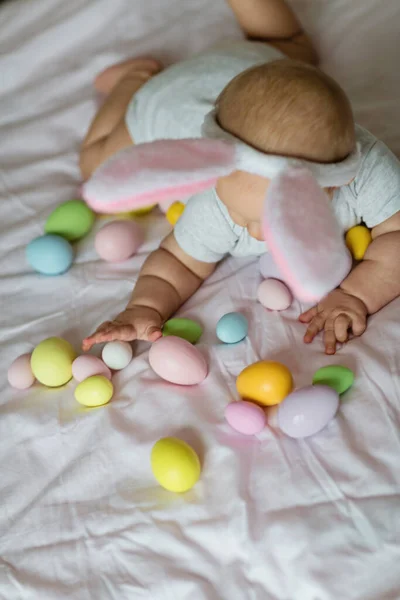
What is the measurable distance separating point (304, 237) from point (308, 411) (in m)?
0.26

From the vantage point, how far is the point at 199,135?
3.53 ft

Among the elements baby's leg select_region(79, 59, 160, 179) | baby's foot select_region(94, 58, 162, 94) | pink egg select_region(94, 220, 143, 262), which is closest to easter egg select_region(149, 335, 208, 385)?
pink egg select_region(94, 220, 143, 262)

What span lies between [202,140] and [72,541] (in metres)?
0.46

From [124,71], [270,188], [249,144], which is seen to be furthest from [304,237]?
[124,71]

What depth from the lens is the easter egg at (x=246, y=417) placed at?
84cm

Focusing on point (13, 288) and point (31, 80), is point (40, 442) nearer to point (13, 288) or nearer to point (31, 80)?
point (13, 288)

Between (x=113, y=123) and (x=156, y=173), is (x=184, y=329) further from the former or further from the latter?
(x=113, y=123)

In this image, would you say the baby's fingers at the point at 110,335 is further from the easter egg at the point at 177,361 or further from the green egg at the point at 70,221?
the green egg at the point at 70,221

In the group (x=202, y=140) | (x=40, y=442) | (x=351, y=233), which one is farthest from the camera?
(x=351, y=233)

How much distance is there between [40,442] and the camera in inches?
34.9

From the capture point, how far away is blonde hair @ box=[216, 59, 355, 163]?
2.47 ft

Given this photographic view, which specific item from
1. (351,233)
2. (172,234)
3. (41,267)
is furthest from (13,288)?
(351,233)

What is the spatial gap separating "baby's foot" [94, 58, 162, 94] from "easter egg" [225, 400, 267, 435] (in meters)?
0.74

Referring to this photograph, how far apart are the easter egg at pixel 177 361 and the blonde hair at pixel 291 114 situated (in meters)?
0.29
